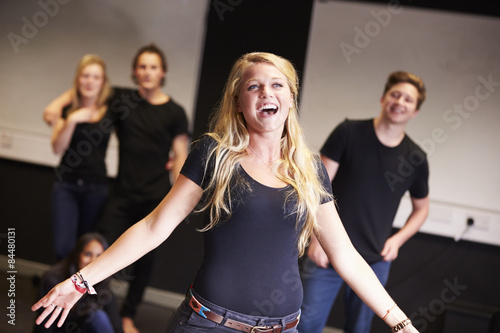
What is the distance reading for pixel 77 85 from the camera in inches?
156

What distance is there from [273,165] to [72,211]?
96.6 inches

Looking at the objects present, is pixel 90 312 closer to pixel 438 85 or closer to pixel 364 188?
pixel 364 188

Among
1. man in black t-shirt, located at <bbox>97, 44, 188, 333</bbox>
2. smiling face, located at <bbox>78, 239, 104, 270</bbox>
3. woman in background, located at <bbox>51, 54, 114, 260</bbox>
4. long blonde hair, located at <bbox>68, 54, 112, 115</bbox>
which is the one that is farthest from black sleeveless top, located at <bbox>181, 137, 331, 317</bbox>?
long blonde hair, located at <bbox>68, 54, 112, 115</bbox>

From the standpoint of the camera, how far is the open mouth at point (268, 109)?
1.70m

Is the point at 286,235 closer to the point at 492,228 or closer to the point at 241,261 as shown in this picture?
the point at 241,261

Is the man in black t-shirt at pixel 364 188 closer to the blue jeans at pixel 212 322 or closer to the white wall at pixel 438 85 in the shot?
the white wall at pixel 438 85

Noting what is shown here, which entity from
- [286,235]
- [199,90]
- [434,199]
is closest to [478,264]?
[434,199]

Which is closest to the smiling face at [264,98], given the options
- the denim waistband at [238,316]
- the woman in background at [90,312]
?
the denim waistband at [238,316]

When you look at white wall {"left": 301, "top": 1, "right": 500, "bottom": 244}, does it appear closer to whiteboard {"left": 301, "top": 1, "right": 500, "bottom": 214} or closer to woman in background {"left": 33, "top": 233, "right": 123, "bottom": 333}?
whiteboard {"left": 301, "top": 1, "right": 500, "bottom": 214}

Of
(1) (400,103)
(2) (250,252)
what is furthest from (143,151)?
(2) (250,252)

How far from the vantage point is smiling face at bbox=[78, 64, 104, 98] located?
13.0ft

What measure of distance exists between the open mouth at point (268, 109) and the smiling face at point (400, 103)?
1.42 m

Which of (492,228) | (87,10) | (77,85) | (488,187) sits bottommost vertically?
(492,228)

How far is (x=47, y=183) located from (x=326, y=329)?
244cm
